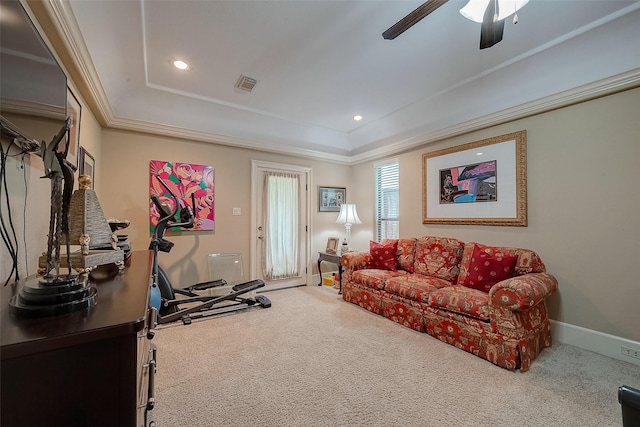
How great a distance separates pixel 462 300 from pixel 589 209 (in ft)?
4.91

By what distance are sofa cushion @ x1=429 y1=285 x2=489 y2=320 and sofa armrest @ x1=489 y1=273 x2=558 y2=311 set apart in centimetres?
13

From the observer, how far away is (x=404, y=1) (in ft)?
6.21

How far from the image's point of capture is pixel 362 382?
197 cm

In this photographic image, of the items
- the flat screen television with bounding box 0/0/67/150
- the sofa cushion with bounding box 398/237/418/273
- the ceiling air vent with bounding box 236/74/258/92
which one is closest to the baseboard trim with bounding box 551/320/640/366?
the sofa cushion with bounding box 398/237/418/273

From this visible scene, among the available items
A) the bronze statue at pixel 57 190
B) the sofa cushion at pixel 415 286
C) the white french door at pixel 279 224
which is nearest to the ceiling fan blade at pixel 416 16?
the bronze statue at pixel 57 190

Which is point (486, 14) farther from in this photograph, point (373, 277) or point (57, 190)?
point (373, 277)

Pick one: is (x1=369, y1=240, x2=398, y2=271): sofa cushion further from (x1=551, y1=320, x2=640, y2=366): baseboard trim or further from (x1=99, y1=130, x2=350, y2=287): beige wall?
(x1=551, y1=320, x2=640, y2=366): baseboard trim

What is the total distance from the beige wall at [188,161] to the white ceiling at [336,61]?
240 mm

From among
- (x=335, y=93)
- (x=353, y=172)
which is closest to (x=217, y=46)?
(x=335, y=93)

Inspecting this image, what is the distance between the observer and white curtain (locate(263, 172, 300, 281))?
451 cm

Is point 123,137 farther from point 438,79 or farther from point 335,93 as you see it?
point 438,79

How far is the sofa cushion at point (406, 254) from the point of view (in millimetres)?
3697

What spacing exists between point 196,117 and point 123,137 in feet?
3.05

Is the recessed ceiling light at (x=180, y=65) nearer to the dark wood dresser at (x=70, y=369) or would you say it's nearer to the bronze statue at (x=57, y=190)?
the bronze statue at (x=57, y=190)
